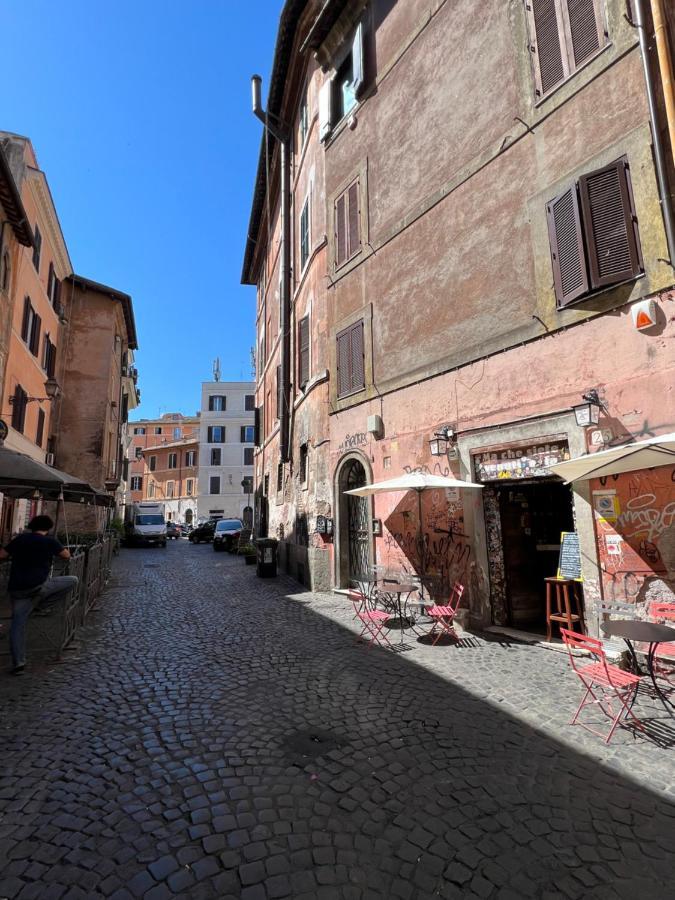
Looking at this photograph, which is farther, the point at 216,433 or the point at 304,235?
Result: the point at 216,433

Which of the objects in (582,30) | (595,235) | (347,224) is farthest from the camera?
(347,224)

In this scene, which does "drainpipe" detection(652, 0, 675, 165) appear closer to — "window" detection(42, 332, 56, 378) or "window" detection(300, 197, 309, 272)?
"window" detection(300, 197, 309, 272)

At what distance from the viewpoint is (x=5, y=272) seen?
13266 millimetres

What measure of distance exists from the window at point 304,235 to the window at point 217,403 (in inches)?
1408

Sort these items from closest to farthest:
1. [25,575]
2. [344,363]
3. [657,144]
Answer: [25,575]
[657,144]
[344,363]

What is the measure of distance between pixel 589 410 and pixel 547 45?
605 cm

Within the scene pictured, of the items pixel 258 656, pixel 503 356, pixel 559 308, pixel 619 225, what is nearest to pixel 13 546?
pixel 258 656

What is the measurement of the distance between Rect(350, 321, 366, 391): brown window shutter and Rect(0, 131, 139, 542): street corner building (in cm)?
799

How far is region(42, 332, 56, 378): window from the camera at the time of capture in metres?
18.4

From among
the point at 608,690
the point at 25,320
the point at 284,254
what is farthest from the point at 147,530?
the point at 608,690

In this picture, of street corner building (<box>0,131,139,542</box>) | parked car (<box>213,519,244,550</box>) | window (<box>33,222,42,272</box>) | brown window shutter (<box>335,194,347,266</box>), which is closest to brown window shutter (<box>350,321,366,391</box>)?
brown window shutter (<box>335,194,347,266</box>)

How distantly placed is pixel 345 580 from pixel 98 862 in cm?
891

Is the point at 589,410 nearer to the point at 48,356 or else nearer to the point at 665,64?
the point at 665,64

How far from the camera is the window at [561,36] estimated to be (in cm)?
703
